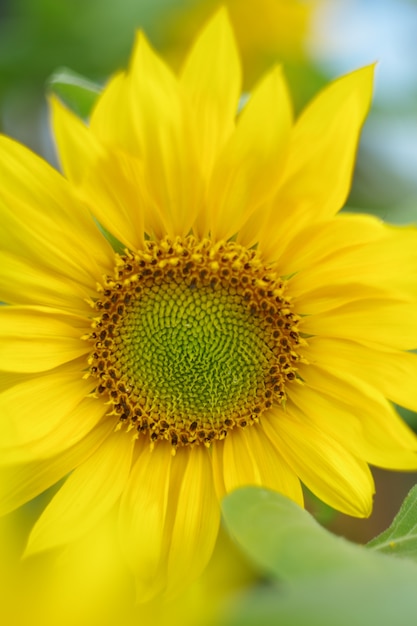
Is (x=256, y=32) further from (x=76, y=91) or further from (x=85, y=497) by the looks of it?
(x=85, y=497)

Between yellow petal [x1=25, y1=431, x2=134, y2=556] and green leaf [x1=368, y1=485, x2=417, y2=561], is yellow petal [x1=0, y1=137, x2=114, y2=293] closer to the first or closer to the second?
yellow petal [x1=25, y1=431, x2=134, y2=556]

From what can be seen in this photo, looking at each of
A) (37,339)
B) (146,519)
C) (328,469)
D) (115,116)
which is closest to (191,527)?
(146,519)

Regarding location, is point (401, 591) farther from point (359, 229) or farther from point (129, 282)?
point (129, 282)

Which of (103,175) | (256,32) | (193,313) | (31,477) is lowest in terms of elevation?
(31,477)

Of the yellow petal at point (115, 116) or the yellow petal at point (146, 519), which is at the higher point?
the yellow petal at point (115, 116)

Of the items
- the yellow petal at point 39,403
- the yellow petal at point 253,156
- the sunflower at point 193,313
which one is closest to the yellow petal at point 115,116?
the sunflower at point 193,313

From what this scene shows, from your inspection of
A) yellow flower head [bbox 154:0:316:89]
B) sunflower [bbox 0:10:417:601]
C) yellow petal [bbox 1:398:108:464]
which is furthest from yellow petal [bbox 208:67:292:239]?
yellow flower head [bbox 154:0:316:89]

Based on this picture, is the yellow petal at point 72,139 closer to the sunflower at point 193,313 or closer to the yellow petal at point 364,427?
the sunflower at point 193,313
